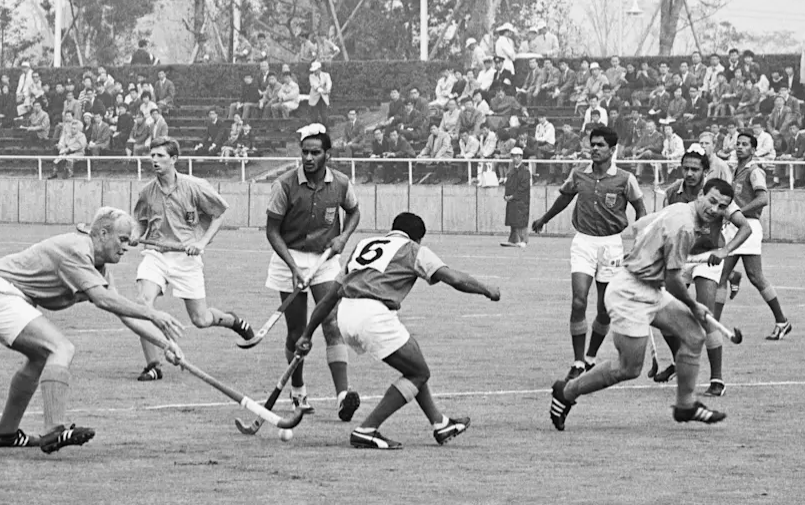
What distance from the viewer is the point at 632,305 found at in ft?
35.7

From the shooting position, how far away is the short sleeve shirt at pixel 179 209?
532 inches

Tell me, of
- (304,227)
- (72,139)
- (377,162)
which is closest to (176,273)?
(304,227)

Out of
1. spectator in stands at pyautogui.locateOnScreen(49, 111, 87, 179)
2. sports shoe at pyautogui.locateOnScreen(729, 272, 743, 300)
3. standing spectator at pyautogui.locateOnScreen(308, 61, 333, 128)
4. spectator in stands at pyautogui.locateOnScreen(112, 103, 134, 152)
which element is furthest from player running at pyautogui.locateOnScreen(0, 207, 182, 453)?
spectator in stands at pyautogui.locateOnScreen(112, 103, 134, 152)

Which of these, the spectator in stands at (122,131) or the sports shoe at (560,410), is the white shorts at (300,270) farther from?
the spectator in stands at (122,131)

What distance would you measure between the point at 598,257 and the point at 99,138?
95.6 ft

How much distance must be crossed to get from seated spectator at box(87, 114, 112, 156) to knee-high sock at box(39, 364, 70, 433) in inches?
1275

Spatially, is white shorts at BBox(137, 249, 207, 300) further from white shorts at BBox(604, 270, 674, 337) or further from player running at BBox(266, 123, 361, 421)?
white shorts at BBox(604, 270, 674, 337)

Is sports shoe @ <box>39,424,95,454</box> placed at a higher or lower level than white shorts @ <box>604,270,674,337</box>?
lower

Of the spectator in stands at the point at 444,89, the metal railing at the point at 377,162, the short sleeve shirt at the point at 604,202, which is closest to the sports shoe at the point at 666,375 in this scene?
the short sleeve shirt at the point at 604,202

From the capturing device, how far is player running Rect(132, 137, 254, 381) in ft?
44.0

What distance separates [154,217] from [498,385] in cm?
298

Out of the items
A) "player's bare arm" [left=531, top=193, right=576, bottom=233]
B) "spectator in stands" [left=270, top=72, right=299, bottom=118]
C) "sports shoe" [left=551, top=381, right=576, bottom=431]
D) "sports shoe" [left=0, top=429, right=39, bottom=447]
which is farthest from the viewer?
"spectator in stands" [left=270, top=72, right=299, bottom=118]

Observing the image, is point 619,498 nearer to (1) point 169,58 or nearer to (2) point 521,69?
(2) point 521,69

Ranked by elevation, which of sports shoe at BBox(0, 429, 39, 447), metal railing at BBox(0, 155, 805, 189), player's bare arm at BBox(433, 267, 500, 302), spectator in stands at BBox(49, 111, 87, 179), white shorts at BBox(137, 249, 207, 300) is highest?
spectator in stands at BBox(49, 111, 87, 179)
